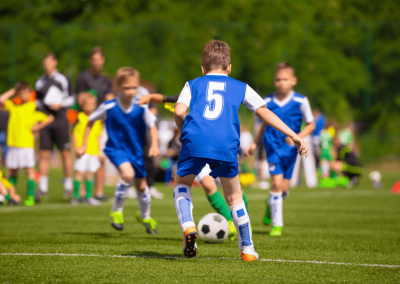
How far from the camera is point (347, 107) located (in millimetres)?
22625

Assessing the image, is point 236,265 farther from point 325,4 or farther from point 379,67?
point 325,4

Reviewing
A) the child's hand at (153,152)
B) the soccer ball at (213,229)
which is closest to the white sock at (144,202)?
the child's hand at (153,152)

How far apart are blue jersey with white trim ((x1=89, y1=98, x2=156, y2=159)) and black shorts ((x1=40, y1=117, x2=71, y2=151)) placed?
412cm

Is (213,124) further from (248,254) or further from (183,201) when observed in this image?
(248,254)

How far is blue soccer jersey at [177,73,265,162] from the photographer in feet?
13.8

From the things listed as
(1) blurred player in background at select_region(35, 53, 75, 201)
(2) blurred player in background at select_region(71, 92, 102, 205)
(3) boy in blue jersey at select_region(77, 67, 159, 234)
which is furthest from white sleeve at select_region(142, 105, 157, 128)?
(1) blurred player in background at select_region(35, 53, 75, 201)

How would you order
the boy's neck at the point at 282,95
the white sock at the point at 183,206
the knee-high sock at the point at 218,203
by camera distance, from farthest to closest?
the boy's neck at the point at 282,95, the knee-high sock at the point at 218,203, the white sock at the point at 183,206

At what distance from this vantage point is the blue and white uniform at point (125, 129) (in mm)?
6266

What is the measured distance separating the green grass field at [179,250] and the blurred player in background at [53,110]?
1.43 metres

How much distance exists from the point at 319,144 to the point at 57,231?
12.3 metres

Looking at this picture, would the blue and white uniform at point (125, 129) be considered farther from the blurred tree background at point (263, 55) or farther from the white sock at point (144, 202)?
the blurred tree background at point (263, 55)

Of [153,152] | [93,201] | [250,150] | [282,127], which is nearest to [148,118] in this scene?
[153,152]

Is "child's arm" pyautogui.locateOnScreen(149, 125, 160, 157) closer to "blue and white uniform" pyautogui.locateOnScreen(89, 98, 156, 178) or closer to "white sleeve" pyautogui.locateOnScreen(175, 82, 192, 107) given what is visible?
"blue and white uniform" pyautogui.locateOnScreen(89, 98, 156, 178)

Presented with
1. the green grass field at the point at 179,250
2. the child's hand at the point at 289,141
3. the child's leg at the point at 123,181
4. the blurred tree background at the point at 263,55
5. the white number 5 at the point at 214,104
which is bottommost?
the green grass field at the point at 179,250
